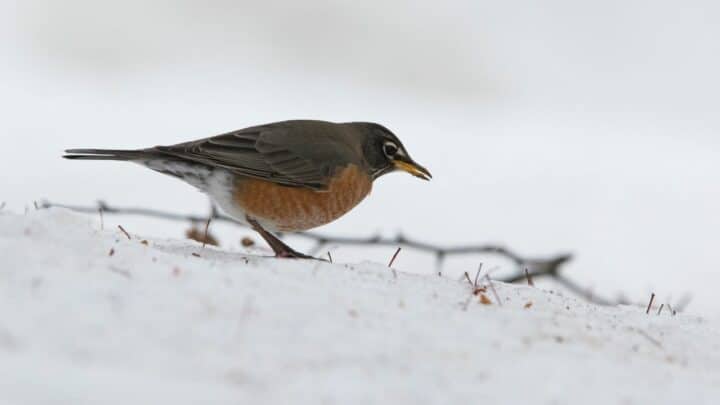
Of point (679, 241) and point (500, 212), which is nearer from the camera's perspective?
point (679, 241)

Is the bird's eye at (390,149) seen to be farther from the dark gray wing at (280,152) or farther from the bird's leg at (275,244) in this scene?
the bird's leg at (275,244)

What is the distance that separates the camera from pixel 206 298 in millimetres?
4836

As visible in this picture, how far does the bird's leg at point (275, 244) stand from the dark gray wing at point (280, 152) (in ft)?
1.16

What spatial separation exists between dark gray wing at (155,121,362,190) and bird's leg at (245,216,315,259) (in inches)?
14.0

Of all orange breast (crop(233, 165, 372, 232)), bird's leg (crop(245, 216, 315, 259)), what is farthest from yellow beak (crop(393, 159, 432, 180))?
bird's leg (crop(245, 216, 315, 259))

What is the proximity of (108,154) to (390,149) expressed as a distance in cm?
259

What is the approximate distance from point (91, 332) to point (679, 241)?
530 inches

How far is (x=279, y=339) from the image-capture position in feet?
15.0

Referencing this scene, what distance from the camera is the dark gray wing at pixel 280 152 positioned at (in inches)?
323

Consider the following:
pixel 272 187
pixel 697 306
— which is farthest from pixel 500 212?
pixel 272 187

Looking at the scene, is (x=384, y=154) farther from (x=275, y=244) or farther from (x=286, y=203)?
(x=275, y=244)

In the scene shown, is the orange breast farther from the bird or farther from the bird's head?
the bird's head

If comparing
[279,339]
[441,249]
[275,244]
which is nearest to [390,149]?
[441,249]

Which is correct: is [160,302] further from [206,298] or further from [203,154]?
[203,154]
